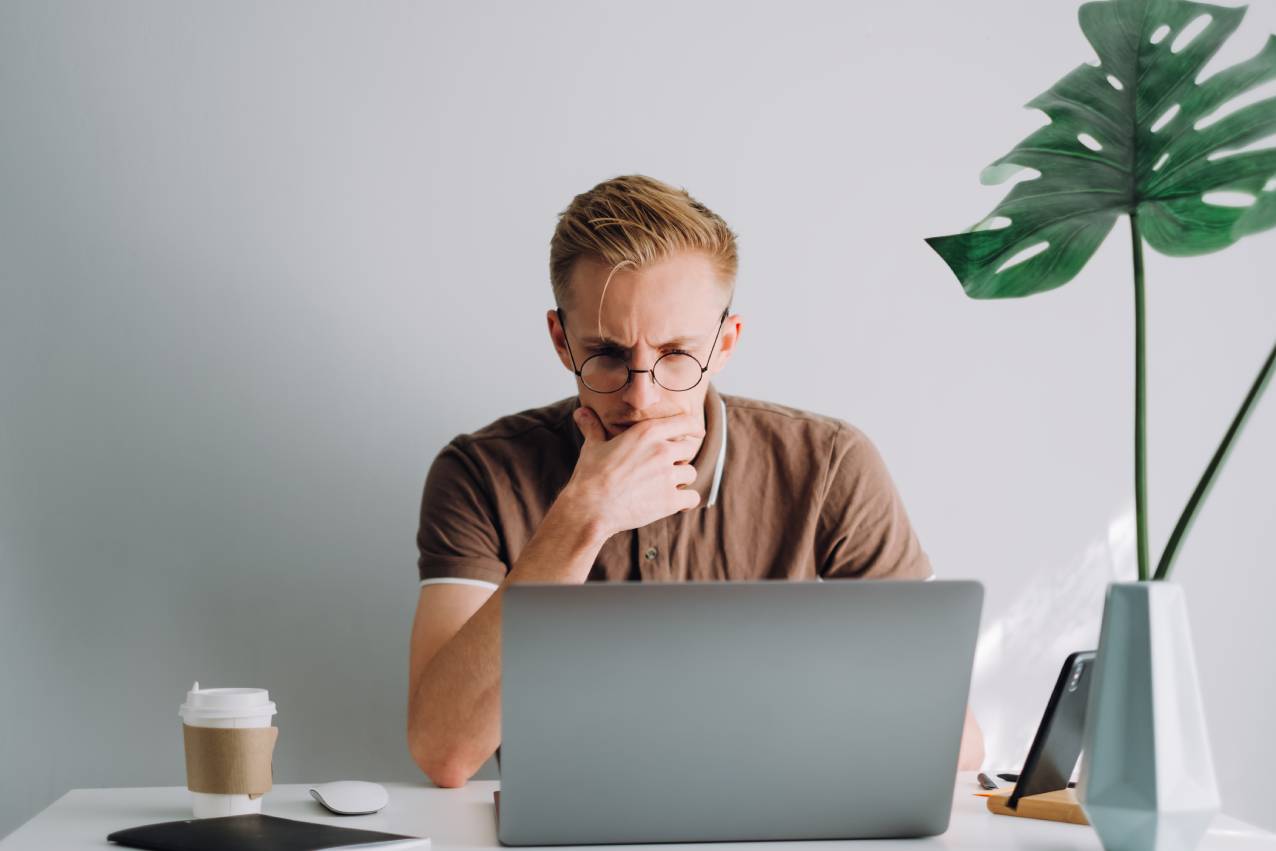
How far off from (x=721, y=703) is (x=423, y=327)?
1.12 metres

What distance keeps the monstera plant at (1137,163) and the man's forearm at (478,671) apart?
21.1 inches

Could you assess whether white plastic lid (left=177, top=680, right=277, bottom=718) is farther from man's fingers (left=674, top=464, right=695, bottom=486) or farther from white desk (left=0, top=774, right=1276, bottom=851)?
man's fingers (left=674, top=464, right=695, bottom=486)

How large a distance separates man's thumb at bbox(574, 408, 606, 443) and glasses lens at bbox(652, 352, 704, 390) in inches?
4.6

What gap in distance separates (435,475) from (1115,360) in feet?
3.96

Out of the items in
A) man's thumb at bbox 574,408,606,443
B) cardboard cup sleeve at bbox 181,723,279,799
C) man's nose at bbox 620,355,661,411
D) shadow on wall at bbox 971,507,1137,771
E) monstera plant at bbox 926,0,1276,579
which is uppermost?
monstera plant at bbox 926,0,1276,579

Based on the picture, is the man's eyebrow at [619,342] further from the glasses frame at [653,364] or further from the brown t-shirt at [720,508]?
the brown t-shirt at [720,508]

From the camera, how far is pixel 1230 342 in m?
1.95

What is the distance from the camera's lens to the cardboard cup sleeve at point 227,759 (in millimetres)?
1000

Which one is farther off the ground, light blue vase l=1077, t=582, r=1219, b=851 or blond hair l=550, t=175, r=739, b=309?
blond hair l=550, t=175, r=739, b=309

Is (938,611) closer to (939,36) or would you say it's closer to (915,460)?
(915,460)

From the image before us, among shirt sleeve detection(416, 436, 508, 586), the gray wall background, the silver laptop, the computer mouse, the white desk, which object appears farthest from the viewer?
the gray wall background

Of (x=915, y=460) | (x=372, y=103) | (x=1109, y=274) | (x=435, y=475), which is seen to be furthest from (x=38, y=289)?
(x=1109, y=274)

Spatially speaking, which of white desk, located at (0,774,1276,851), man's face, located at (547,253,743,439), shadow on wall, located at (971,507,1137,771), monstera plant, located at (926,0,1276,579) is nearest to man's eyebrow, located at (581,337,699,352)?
man's face, located at (547,253,743,439)

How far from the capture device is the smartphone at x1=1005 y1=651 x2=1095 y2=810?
0.98 meters
